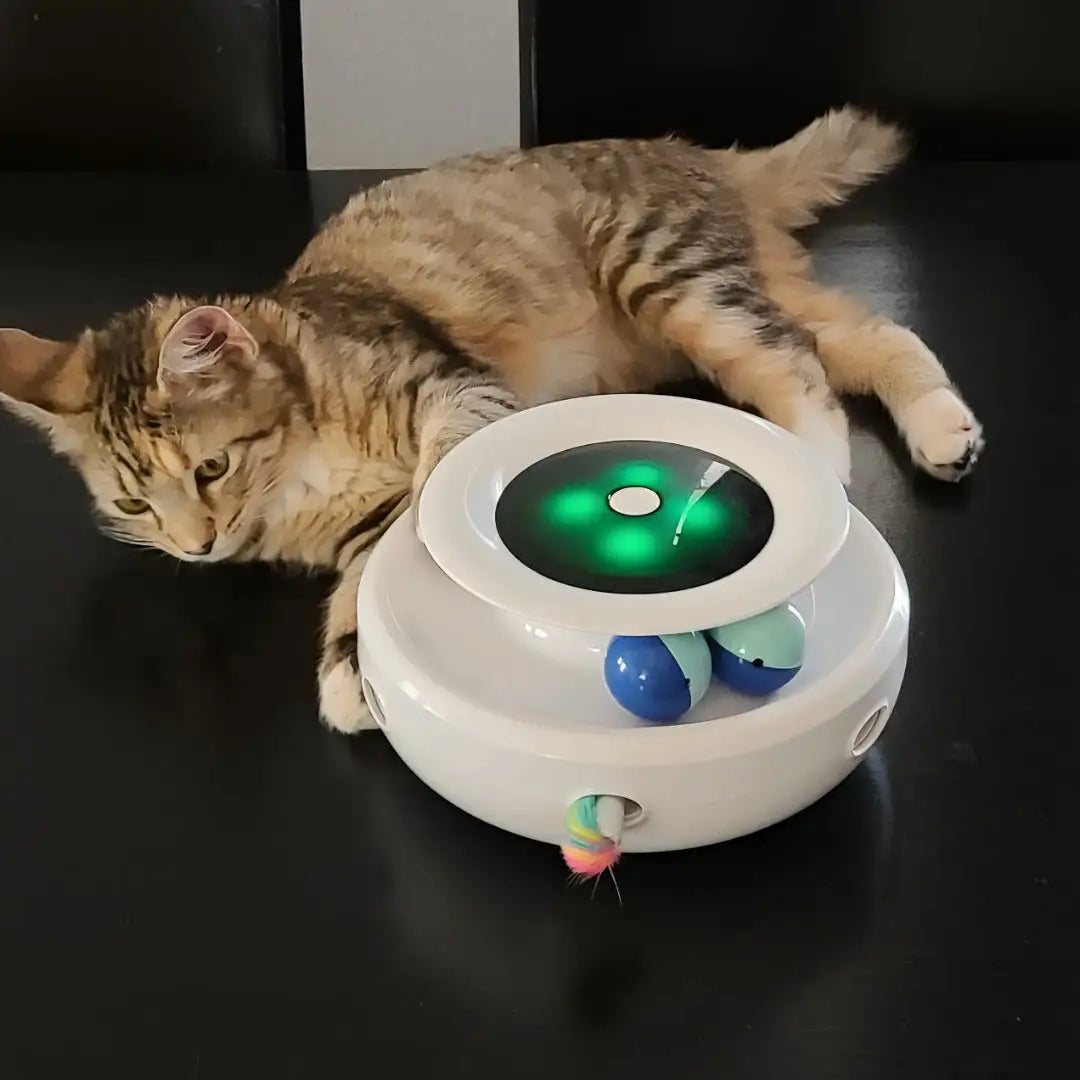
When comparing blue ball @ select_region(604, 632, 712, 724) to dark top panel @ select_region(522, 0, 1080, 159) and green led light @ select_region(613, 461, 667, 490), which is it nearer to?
green led light @ select_region(613, 461, 667, 490)

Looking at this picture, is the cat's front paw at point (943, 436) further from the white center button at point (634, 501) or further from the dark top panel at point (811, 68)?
the dark top panel at point (811, 68)

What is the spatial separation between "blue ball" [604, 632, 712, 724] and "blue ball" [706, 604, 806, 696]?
0.04 ft

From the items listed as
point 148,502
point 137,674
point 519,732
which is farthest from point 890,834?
point 148,502

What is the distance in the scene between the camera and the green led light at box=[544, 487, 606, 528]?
73 cm

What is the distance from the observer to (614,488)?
749 millimetres

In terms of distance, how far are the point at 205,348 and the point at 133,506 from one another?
147mm

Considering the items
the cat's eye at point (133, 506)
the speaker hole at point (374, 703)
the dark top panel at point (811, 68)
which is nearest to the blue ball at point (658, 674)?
the speaker hole at point (374, 703)

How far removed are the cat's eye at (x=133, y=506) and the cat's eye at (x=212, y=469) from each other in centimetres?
6

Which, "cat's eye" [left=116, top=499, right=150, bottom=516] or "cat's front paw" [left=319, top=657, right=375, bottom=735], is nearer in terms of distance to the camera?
"cat's front paw" [left=319, top=657, right=375, bottom=735]

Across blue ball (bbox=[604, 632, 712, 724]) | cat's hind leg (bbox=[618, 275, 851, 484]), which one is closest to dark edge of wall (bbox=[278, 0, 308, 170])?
cat's hind leg (bbox=[618, 275, 851, 484])

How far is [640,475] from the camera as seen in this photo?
29.9 inches

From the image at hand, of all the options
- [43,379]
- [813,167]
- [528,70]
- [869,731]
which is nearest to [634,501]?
[869,731]

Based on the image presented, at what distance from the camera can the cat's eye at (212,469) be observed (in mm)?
1172

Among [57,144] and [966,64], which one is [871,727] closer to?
[966,64]
